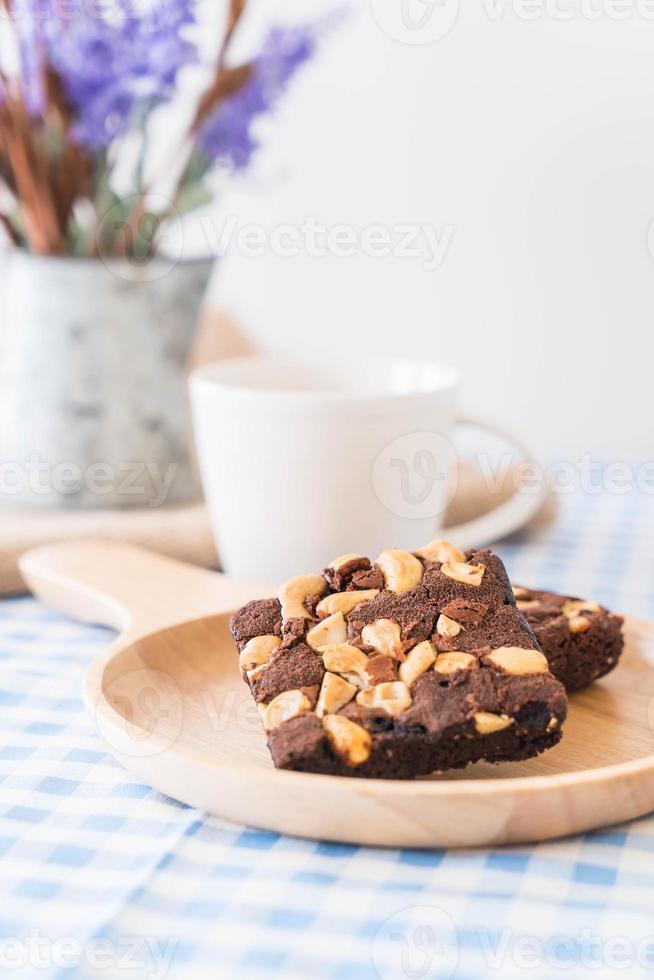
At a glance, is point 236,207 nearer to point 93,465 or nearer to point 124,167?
point 124,167

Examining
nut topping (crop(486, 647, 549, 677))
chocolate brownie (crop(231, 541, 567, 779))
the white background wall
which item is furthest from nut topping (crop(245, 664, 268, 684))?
the white background wall

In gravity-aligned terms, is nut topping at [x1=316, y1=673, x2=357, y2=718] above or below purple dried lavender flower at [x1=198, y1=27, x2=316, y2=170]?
below

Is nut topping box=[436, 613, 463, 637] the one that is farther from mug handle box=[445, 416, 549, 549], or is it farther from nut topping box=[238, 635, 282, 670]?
mug handle box=[445, 416, 549, 549]

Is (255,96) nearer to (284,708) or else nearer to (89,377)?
(89,377)

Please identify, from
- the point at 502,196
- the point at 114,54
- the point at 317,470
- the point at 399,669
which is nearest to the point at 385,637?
the point at 399,669

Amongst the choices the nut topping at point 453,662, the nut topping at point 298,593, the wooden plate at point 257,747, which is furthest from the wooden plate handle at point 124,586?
the nut topping at point 453,662

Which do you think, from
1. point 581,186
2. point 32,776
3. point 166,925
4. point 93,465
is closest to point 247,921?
point 166,925

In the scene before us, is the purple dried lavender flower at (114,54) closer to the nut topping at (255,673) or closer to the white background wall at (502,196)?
the white background wall at (502,196)
